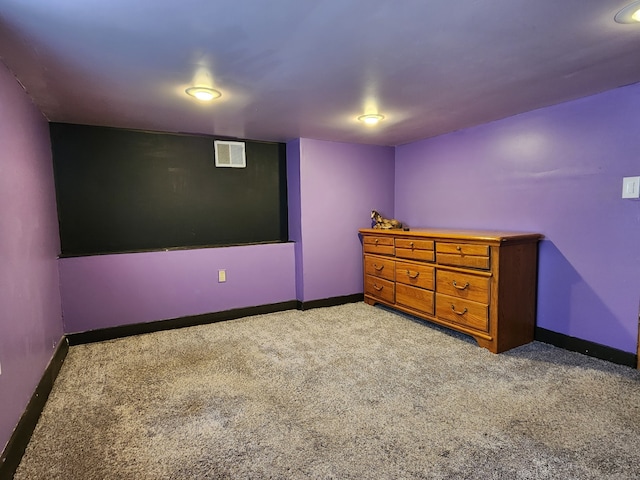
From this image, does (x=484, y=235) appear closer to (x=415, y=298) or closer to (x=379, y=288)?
(x=415, y=298)

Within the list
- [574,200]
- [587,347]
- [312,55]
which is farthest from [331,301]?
[312,55]

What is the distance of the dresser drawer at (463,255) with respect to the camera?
2.52 metres

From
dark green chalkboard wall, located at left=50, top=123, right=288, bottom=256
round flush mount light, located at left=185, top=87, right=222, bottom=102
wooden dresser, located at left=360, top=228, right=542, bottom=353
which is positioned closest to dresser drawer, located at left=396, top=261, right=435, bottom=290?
wooden dresser, located at left=360, top=228, right=542, bottom=353

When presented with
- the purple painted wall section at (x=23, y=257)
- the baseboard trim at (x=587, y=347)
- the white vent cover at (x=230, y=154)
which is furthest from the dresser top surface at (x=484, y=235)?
the purple painted wall section at (x=23, y=257)

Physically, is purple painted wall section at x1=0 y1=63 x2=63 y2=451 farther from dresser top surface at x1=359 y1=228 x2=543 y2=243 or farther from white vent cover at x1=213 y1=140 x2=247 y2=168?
dresser top surface at x1=359 y1=228 x2=543 y2=243

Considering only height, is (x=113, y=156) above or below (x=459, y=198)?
above

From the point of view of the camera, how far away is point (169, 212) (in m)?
3.26

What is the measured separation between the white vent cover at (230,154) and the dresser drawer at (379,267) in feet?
5.58

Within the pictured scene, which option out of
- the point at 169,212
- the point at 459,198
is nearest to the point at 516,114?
the point at 459,198

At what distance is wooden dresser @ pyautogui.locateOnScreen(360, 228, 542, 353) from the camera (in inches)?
97.3

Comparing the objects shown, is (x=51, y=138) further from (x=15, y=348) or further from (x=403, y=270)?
(x=403, y=270)

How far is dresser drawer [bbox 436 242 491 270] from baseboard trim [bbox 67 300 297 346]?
66.8 inches

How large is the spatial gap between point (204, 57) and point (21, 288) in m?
1.52

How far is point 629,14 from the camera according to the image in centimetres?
136
